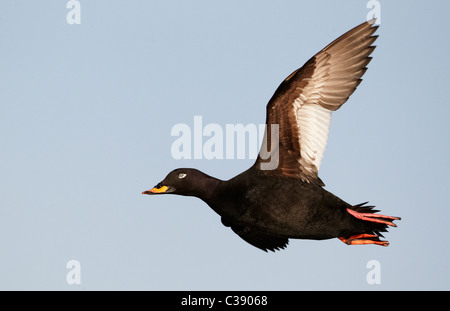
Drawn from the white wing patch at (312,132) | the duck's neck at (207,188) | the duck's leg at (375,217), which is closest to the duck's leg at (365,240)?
the duck's leg at (375,217)

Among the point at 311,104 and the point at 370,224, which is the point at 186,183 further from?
the point at 370,224

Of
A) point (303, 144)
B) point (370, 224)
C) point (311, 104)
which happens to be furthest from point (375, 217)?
point (311, 104)

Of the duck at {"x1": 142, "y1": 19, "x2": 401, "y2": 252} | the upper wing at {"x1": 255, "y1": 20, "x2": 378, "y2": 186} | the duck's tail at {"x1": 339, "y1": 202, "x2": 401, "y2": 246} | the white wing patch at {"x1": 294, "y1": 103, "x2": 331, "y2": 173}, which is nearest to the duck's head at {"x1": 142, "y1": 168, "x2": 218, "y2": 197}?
the duck at {"x1": 142, "y1": 19, "x2": 401, "y2": 252}

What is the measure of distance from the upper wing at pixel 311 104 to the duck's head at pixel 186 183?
792 mm

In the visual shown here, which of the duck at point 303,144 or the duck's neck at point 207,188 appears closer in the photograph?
the duck at point 303,144

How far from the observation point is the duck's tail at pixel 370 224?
26.7ft

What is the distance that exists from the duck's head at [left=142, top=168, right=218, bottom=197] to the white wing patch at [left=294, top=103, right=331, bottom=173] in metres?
1.27

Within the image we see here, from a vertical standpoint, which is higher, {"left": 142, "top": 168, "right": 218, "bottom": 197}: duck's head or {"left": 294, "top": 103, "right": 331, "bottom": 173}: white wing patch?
{"left": 294, "top": 103, "right": 331, "bottom": 173}: white wing patch

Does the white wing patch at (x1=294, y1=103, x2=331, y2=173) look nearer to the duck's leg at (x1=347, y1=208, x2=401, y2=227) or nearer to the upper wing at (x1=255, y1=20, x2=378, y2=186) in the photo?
the upper wing at (x1=255, y1=20, x2=378, y2=186)

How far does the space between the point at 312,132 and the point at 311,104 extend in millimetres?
373

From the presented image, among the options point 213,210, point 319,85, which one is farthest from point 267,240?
point 319,85

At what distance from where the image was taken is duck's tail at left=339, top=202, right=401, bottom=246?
814 centimetres

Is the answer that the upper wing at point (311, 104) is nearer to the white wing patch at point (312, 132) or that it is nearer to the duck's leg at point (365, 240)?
the white wing patch at point (312, 132)

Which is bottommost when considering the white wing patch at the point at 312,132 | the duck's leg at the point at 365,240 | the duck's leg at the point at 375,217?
the duck's leg at the point at 365,240
